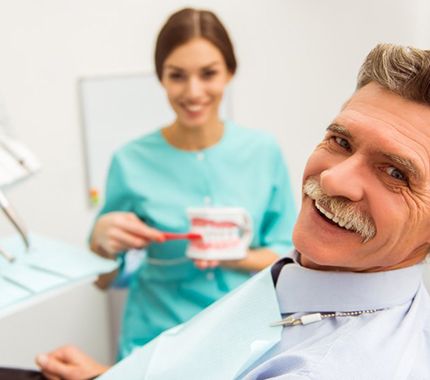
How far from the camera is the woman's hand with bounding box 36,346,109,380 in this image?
106 centimetres

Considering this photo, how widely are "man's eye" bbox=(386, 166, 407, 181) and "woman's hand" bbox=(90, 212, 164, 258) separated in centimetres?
62

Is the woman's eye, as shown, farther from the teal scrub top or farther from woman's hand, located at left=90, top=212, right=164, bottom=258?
woman's hand, located at left=90, top=212, right=164, bottom=258

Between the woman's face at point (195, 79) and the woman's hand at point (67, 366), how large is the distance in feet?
1.87

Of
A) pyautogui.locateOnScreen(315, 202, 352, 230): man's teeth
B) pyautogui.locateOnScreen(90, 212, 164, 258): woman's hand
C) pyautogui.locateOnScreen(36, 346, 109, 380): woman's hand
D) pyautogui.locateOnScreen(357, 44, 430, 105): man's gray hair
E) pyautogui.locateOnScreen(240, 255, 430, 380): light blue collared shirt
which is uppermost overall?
pyautogui.locateOnScreen(357, 44, 430, 105): man's gray hair

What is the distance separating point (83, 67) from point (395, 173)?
142 centimetres

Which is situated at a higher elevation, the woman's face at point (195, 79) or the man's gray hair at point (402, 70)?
the man's gray hair at point (402, 70)

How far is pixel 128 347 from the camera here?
1363mm

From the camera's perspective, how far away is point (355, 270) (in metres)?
0.77

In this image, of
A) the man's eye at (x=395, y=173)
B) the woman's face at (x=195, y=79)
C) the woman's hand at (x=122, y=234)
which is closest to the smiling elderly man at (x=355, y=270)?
the man's eye at (x=395, y=173)

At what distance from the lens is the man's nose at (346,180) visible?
685mm

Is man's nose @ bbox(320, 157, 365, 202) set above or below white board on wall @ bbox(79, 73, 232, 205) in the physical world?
above

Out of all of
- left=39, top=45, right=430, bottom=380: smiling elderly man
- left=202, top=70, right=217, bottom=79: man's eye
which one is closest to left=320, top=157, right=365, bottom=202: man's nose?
left=39, top=45, right=430, bottom=380: smiling elderly man

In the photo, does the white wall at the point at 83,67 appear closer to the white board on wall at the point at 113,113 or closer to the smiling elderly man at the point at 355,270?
the white board on wall at the point at 113,113

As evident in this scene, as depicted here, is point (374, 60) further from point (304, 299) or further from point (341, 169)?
point (304, 299)
